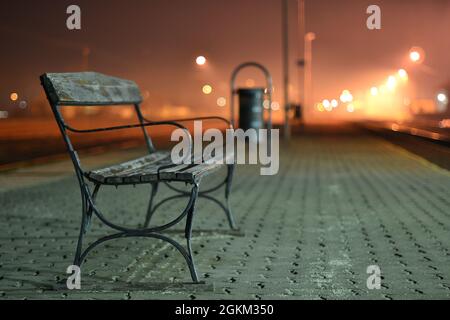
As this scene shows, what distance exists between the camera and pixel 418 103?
107 meters

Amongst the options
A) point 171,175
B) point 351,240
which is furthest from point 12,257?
point 351,240

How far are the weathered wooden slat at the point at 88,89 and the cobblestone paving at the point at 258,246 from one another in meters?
1.14

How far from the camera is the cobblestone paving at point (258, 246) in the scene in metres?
4.57

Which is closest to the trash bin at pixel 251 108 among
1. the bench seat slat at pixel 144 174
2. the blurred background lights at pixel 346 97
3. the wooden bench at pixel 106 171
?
the wooden bench at pixel 106 171

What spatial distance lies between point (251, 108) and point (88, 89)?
13.8 meters

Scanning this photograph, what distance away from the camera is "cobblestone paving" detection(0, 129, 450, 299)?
4570 mm

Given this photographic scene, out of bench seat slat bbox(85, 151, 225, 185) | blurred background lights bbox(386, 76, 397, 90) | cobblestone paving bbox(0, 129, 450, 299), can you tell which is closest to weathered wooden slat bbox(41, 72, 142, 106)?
bench seat slat bbox(85, 151, 225, 185)

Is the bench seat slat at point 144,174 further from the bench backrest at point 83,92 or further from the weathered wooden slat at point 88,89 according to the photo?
the weathered wooden slat at point 88,89

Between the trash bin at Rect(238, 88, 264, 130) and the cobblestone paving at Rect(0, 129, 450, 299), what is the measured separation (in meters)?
8.38

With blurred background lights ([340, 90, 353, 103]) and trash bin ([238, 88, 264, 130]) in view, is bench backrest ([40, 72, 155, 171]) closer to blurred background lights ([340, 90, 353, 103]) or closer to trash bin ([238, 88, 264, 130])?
trash bin ([238, 88, 264, 130])

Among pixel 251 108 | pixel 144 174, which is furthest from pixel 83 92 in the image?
pixel 251 108
